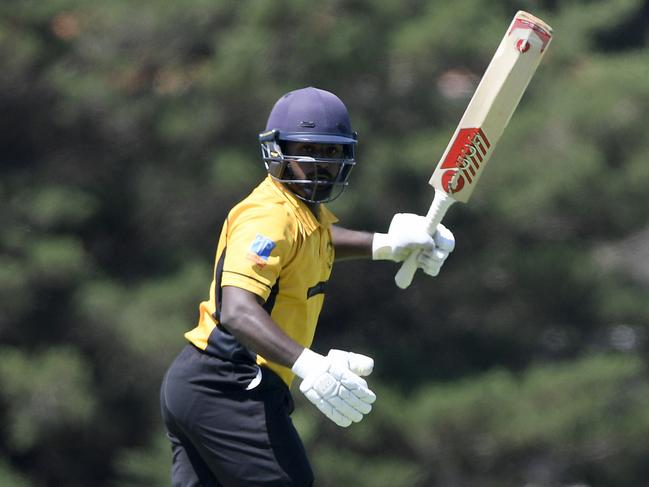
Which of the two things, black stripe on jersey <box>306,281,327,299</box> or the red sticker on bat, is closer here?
black stripe on jersey <box>306,281,327,299</box>

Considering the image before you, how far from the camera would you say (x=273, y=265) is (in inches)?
127

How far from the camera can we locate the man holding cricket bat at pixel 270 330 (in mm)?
3168

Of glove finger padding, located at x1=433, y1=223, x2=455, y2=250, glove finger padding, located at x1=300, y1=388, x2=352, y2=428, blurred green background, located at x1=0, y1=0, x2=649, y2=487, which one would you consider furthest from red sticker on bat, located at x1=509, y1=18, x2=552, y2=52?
blurred green background, located at x1=0, y1=0, x2=649, y2=487

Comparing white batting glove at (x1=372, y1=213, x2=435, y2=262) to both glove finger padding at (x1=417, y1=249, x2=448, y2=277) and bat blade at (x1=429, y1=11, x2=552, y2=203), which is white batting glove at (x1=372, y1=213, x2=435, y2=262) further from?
bat blade at (x1=429, y1=11, x2=552, y2=203)

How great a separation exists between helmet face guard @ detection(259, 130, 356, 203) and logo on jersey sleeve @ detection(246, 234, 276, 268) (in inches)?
10.8

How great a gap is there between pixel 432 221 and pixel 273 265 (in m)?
A: 0.69

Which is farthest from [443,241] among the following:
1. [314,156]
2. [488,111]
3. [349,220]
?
[349,220]

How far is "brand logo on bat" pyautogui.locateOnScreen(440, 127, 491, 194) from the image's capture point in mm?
3678

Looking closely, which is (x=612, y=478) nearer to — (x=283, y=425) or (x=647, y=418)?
(x=647, y=418)

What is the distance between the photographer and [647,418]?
32.3 ft

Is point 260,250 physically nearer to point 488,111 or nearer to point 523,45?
point 488,111

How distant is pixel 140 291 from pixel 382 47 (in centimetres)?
251

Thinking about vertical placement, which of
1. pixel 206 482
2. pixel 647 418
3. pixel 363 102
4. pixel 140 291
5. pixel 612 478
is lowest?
pixel 612 478

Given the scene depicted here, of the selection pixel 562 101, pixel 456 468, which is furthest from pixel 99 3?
pixel 456 468
